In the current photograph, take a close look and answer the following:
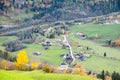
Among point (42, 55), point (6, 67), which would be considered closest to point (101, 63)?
point (42, 55)

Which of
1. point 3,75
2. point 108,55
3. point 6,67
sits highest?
point 3,75

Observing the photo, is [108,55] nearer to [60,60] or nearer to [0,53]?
[60,60]

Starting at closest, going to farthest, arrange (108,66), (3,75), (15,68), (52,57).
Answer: (3,75) → (15,68) → (108,66) → (52,57)

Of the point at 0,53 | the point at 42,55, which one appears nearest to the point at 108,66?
the point at 42,55

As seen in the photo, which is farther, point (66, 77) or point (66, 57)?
point (66, 57)

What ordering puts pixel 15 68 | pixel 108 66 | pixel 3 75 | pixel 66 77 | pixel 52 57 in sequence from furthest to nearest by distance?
pixel 52 57 → pixel 108 66 → pixel 15 68 → pixel 66 77 → pixel 3 75

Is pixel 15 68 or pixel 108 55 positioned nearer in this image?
pixel 15 68

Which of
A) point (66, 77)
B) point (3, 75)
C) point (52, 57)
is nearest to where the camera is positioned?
point (3, 75)

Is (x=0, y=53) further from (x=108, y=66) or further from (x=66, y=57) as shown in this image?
(x=108, y=66)

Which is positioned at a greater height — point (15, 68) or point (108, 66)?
point (15, 68)
